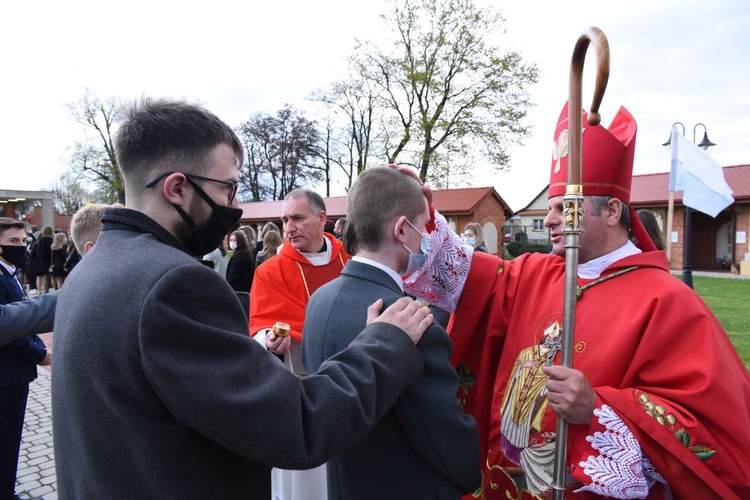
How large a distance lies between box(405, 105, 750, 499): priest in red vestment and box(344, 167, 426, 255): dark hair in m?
0.43

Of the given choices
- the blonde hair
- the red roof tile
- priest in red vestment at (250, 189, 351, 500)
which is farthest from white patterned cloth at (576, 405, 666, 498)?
the red roof tile

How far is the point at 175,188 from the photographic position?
130 cm

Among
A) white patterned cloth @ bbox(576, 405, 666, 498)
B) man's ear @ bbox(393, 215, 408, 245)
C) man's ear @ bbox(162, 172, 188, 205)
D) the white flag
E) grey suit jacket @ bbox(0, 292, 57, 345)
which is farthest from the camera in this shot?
the white flag

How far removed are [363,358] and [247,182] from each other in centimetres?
4675

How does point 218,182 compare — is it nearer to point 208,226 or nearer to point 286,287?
point 208,226

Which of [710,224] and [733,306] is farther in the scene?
[710,224]

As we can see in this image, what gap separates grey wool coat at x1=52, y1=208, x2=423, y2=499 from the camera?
41.8 inches

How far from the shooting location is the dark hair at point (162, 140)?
129 cm

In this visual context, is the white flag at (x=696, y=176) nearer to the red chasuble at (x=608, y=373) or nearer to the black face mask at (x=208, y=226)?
the red chasuble at (x=608, y=373)

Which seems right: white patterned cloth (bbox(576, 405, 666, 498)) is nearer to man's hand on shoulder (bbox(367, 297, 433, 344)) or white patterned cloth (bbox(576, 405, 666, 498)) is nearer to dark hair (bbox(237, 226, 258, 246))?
man's hand on shoulder (bbox(367, 297, 433, 344))

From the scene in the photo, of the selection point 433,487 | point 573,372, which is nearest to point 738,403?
point 573,372

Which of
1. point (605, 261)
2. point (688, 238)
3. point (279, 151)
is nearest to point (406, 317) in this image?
point (605, 261)

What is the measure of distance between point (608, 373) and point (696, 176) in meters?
7.13

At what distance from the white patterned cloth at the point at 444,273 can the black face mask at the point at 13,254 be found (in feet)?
10.6
